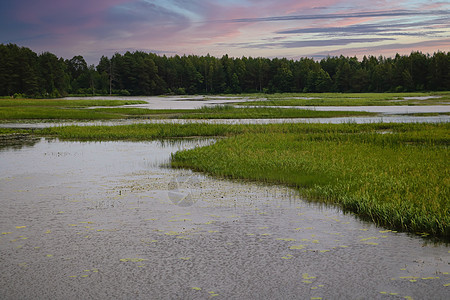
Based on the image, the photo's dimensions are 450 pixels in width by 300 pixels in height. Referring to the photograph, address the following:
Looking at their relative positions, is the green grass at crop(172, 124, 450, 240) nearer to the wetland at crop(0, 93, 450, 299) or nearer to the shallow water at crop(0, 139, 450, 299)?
the wetland at crop(0, 93, 450, 299)

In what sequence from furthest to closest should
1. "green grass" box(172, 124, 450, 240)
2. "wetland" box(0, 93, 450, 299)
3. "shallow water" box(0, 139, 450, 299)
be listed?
1. "green grass" box(172, 124, 450, 240)
2. "wetland" box(0, 93, 450, 299)
3. "shallow water" box(0, 139, 450, 299)

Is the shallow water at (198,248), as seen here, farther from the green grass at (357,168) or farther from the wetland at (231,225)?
the green grass at (357,168)

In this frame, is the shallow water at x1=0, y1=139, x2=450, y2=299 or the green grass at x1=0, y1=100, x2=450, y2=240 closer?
the shallow water at x1=0, y1=139, x2=450, y2=299

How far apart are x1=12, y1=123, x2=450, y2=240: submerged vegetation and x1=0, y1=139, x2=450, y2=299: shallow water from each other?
85 centimetres

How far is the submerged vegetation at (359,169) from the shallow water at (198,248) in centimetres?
85

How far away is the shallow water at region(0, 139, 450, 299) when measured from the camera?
365 inches

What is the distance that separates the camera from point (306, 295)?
8898 mm

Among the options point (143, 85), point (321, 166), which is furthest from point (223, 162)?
point (143, 85)

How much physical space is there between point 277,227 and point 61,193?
29.3 ft

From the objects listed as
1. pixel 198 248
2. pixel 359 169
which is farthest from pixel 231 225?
pixel 359 169

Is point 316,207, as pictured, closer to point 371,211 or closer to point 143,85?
point 371,211

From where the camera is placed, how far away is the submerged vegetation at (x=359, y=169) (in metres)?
13.7

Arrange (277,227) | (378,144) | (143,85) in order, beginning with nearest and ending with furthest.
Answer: (277,227) → (378,144) → (143,85)

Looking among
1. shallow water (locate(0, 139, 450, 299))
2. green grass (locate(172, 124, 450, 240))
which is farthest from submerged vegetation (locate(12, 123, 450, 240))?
shallow water (locate(0, 139, 450, 299))
